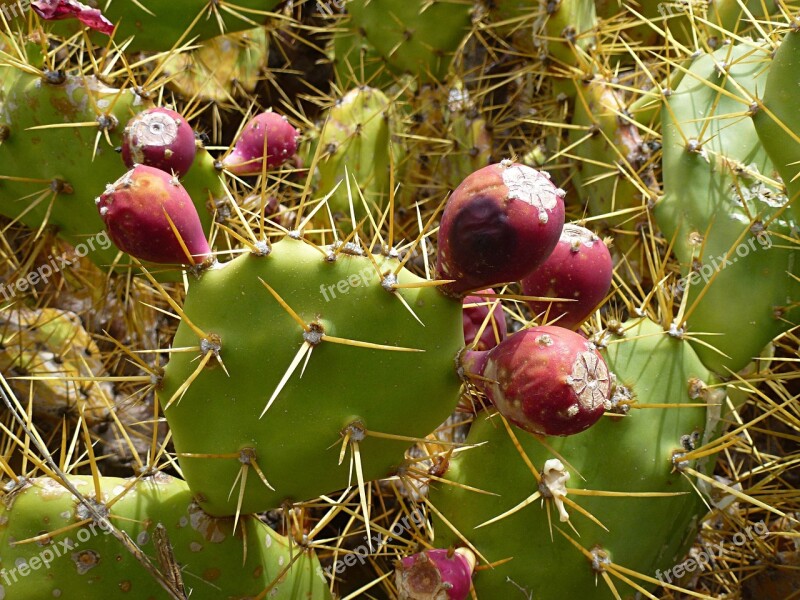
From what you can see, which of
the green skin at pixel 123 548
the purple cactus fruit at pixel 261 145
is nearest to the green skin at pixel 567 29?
the purple cactus fruit at pixel 261 145

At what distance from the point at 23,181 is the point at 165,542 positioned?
0.78 metres

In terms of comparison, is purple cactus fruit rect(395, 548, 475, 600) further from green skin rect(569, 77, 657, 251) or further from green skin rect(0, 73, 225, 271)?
green skin rect(569, 77, 657, 251)

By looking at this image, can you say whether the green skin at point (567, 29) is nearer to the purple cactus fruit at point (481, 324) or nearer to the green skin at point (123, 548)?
the purple cactus fruit at point (481, 324)

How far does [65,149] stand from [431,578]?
1023 mm

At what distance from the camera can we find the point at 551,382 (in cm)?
88

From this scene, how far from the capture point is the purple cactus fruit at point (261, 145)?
60.9 inches

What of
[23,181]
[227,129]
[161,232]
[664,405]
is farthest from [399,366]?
[227,129]

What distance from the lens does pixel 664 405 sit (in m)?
1.23

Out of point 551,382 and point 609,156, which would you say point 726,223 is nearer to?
point 609,156

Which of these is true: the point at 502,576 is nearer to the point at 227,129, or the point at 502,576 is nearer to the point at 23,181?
the point at 23,181

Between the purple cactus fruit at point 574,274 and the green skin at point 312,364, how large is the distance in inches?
5.5

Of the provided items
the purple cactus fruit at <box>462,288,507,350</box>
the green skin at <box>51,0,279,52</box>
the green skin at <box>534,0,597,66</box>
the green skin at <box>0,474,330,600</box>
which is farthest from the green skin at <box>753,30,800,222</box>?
the green skin at <box>51,0,279,52</box>

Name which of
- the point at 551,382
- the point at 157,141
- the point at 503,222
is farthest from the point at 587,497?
the point at 157,141

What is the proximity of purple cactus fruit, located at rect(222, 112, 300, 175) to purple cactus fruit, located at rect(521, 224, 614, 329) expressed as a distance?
0.64 meters
